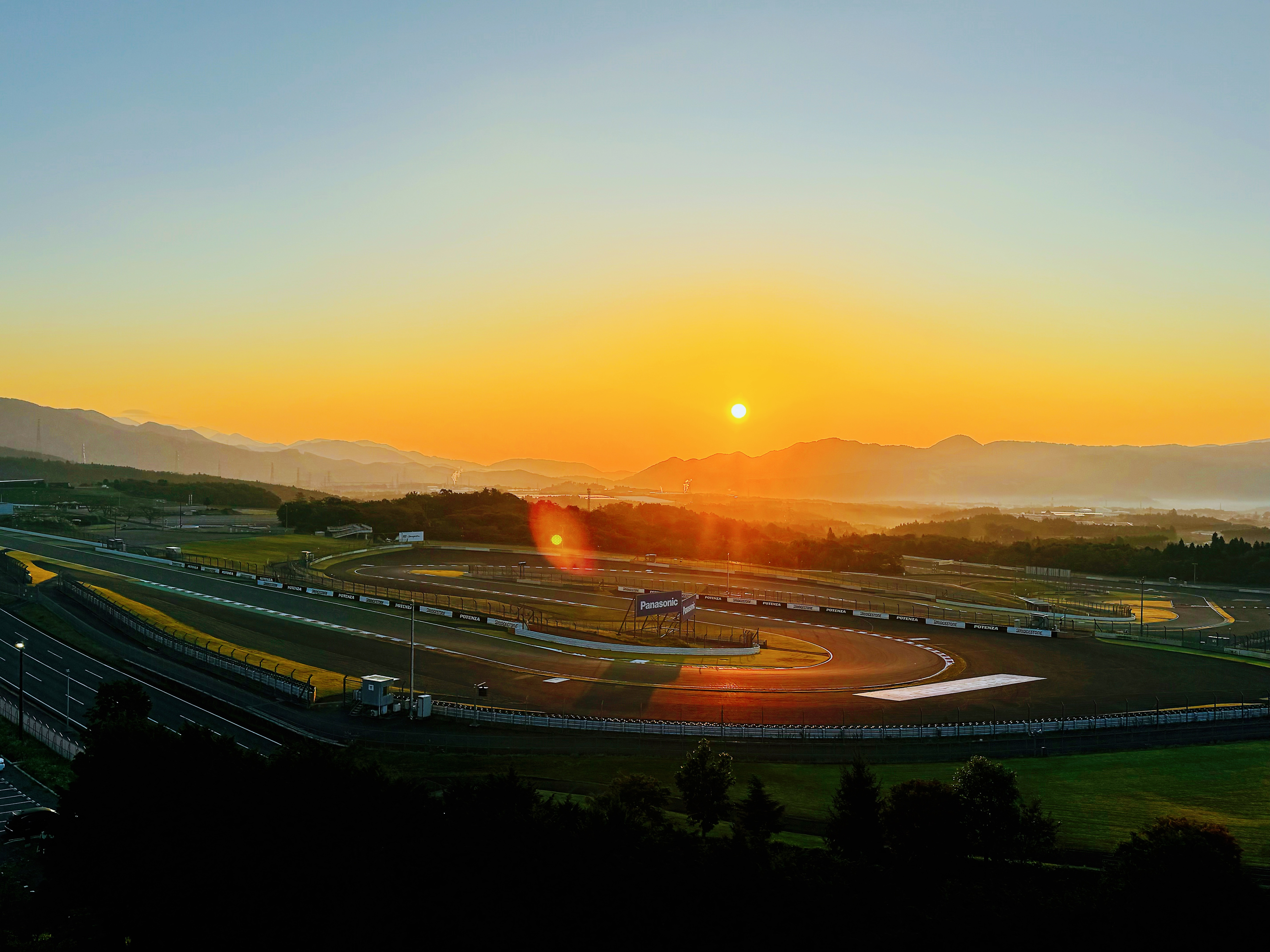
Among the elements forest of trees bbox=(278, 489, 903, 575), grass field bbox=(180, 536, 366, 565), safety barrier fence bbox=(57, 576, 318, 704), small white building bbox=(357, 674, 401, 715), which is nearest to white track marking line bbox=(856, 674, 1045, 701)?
small white building bbox=(357, 674, 401, 715)

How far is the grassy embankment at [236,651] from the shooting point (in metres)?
41.2

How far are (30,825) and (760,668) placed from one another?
33.4m

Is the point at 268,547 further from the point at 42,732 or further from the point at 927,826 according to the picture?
the point at 927,826

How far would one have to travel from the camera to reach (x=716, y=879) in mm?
19547

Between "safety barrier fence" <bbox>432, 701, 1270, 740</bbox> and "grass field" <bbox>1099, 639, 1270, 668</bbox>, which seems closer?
"safety barrier fence" <bbox>432, 701, 1270, 740</bbox>

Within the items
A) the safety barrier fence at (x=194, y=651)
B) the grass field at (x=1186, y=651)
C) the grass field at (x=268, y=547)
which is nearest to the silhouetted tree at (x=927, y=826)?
the safety barrier fence at (x=194, y=651)

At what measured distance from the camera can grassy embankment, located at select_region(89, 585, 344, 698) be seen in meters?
41.2

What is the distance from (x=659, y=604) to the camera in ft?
178

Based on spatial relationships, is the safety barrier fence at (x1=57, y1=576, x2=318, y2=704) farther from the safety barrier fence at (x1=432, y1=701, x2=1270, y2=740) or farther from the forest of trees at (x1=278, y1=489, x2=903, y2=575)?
the forest of trees at (x1=278, y1=489, x2=903, y2=575)

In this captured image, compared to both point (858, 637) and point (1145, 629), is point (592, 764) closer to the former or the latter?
point (858, 637)

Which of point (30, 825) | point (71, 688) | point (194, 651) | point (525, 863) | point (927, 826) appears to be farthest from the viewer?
point (194, 651)

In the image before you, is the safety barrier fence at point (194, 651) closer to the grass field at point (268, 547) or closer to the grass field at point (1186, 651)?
the grass field at point (268, 547)

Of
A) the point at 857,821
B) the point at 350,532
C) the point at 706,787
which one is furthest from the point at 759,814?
the point at 350,532

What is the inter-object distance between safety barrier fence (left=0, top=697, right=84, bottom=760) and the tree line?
29.6ft
